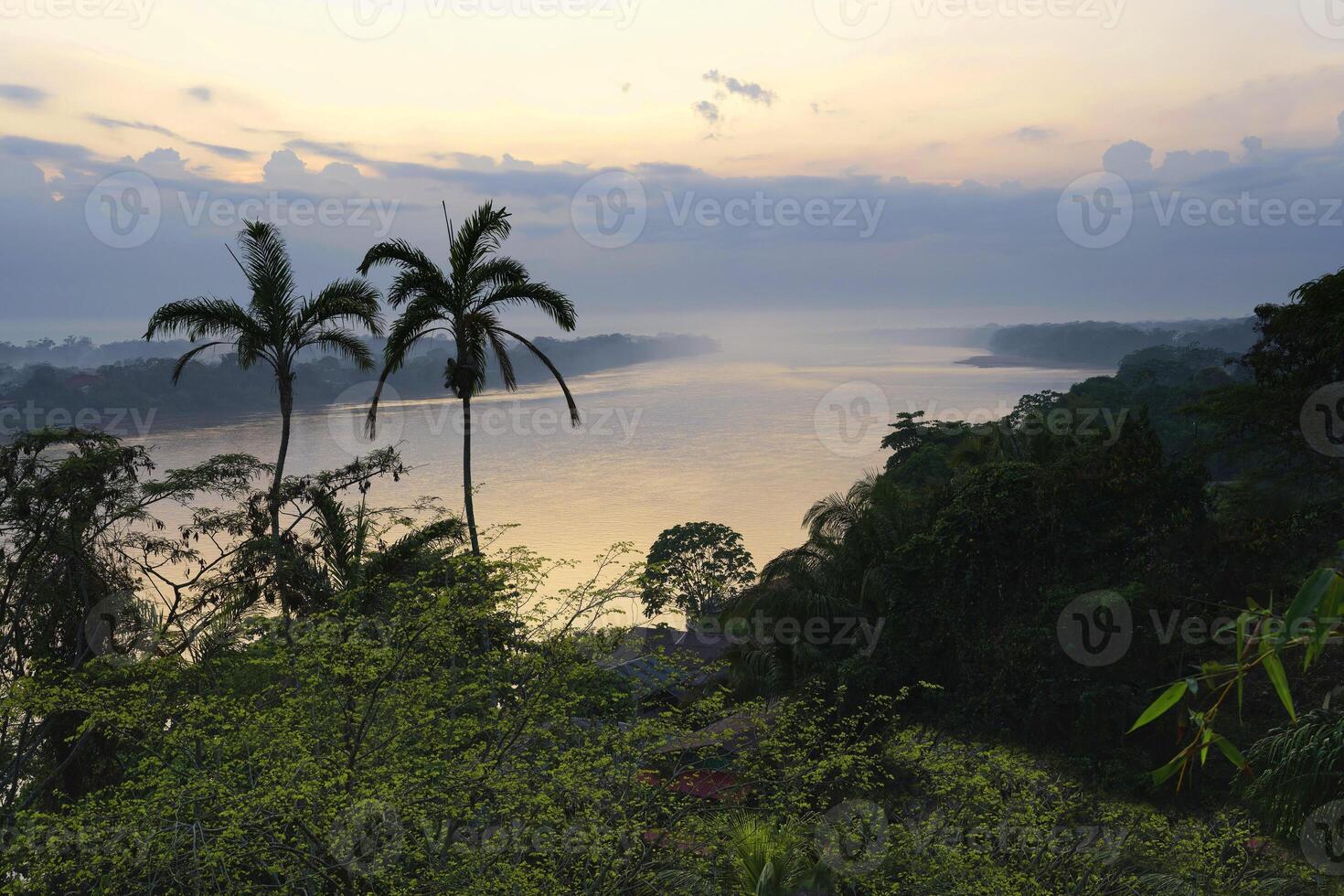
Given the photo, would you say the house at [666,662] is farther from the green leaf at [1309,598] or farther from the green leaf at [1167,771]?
the green leaf at [1309,598]

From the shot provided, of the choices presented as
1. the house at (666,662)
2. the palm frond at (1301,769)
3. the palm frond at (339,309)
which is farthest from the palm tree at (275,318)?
the palm frond at (1301,769)

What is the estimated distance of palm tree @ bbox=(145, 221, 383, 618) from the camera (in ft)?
60.3

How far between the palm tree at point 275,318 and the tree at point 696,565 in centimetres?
1773

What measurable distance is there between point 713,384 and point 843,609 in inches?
6193

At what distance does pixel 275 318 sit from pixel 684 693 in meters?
15.2

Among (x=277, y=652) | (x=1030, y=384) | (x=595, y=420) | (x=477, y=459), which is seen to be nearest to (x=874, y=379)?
(x=1030, y=384)

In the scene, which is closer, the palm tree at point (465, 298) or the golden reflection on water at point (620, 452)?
the palm tree at point (465, 298)

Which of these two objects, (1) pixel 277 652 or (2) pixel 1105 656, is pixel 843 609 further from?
(1) pixel 277 652

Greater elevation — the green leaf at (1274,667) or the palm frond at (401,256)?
the palm frond at (401,256)

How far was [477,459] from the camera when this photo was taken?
95562 millimetres

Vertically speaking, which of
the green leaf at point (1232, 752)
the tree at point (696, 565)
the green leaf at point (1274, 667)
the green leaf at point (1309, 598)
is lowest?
the tree at point (696, 565)

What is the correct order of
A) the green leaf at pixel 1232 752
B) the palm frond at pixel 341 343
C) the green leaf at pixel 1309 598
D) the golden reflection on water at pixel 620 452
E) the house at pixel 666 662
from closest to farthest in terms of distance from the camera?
the green leaf at pixel 1232 752, the green leaf at pixel 1309 598, the house at pixel 666 662, the palm frond at pixel 341 343, the golden reflection on water at pixel 620 452

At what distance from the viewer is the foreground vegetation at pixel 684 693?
400 inches

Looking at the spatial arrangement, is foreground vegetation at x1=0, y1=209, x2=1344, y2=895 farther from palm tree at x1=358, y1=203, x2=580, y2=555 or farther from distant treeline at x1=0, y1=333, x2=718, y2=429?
distant treeline at x1=0, y1=333, x2=718, y2=429
